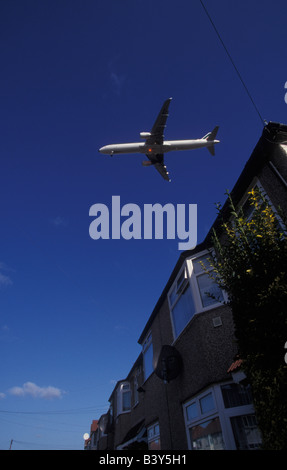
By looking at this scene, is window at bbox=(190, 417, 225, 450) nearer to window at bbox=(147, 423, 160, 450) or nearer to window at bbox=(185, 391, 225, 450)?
window at bbox=(185, 391, 225, 450)

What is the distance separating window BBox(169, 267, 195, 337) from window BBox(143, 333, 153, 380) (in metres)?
4.53

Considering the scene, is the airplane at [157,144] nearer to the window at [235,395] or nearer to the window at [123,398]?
the window at [235,395]

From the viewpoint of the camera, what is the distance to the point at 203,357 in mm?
9391

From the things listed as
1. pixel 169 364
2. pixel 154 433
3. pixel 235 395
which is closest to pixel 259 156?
pixel 235 395

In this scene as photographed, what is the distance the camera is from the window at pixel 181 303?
36.6 ft

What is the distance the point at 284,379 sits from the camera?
15.2ft

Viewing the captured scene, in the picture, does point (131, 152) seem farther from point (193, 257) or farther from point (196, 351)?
point (196, 351)

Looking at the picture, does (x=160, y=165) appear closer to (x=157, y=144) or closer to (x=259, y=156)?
(x=157, y=144)

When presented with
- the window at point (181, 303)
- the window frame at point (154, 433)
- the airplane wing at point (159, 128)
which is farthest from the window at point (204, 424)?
the airplane wing at point (159, 128)

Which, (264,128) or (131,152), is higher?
(131,152)

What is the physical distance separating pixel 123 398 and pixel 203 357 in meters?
16.5

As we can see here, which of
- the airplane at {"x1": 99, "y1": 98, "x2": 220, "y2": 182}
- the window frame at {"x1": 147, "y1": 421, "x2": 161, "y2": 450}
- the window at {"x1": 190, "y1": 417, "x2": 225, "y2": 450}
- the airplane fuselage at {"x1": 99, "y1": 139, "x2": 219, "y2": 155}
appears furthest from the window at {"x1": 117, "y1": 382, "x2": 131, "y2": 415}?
the airplane fuselage at {"x1": 99, "y1": 139, "x2": 219, "y2": 155}
